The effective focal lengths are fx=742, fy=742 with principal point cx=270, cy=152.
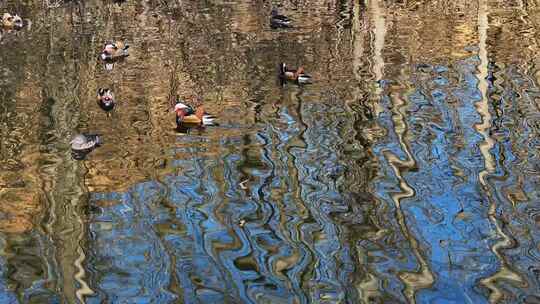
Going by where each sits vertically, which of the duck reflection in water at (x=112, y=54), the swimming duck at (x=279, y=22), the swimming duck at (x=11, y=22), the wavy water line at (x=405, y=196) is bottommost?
the wavy water line at (x=405, y=196)

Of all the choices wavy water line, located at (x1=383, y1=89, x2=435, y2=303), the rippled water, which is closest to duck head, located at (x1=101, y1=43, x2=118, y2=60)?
the rippled water

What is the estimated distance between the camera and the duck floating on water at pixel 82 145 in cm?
1013

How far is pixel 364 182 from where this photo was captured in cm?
876

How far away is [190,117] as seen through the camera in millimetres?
11172

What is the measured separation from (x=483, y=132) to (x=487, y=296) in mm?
4665

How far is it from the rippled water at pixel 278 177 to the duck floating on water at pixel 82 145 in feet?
0.65

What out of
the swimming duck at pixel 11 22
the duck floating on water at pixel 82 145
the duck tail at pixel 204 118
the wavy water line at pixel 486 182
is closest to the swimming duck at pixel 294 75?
the duck tail at pixel 204 118

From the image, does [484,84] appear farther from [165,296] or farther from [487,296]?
[165,296]

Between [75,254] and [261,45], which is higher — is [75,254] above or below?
below

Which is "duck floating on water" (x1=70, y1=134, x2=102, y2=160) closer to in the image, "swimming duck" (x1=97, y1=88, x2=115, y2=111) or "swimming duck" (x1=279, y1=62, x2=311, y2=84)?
"swimming duck" (x1=97, y1=88, x2=115, y2=111)

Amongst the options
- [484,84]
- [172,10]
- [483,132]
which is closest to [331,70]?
[484,84]

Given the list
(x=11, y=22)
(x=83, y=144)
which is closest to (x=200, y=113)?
(x=83, y=144)

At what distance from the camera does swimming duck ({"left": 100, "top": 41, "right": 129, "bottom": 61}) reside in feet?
51.7

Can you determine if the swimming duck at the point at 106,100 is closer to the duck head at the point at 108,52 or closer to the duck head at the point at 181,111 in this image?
the duck head at the point at 181,111
